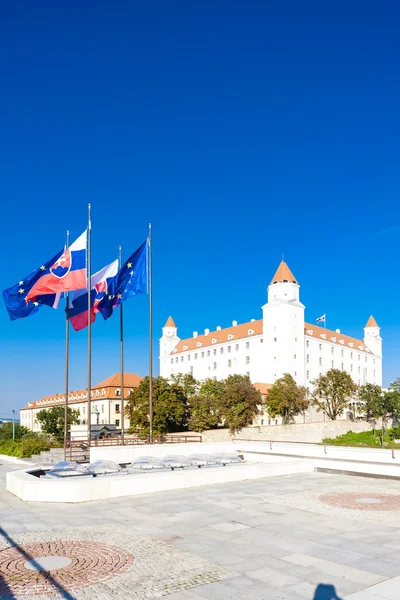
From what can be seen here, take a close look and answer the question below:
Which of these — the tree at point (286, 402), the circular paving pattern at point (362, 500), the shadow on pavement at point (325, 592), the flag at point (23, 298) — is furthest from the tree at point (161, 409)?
the shadow on pavement at point (325, 592)

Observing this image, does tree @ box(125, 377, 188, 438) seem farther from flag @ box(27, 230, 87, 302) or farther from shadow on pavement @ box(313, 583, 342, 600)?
shadow on pavement @ box(313, 583, 342, 600)

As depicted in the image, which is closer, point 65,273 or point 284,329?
point 65,273

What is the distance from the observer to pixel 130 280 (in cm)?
2920

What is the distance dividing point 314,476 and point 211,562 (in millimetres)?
12997

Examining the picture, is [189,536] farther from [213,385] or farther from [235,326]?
[235,326]

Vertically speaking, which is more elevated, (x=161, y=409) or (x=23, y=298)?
(x=23, y=298)

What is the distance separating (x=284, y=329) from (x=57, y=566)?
87.5m

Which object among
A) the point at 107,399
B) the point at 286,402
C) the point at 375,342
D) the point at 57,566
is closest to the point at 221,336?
the point at 107,399

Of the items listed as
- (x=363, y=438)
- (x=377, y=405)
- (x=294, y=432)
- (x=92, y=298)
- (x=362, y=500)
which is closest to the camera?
(x=362, y=500)

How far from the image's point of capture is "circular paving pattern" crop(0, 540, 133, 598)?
814 centimetres

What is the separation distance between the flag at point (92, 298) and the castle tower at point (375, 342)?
102 m

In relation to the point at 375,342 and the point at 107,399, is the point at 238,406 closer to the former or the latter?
the point at 107,399

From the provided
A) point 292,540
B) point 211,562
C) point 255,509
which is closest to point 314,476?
point 255,509

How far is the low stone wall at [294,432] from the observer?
198 feet
